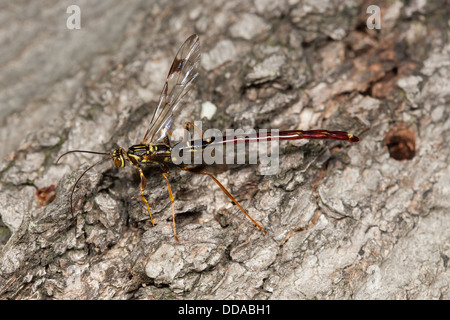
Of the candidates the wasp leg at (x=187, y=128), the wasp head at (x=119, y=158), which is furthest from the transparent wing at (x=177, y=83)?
the wasp head at (x=119, y=158)

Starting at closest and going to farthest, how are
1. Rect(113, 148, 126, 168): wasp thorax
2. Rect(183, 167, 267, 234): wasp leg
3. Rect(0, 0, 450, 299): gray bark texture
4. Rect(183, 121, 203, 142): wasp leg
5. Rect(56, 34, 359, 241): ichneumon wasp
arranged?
1. Rect(0, 0, 450, 299): gray bark texture
2. Rect(183, 167, 267, 234): wasp leg
3. Rect(56, 34, 359, 241): ichneumon wasp
4. Rect(113, 148, 126, 168): wasp thorax
5. Rect(183, 121, 203, 142): wasp leg

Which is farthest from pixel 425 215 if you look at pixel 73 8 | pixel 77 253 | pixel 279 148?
pixel 73 8

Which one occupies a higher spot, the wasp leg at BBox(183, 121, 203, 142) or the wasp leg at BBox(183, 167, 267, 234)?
the wasp leg at BBox(183, 121, 203, 142)

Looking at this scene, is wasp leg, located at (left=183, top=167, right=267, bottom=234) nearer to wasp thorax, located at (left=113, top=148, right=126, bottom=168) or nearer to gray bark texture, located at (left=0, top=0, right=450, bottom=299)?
gray bark texture, located at (left=0, top=0, right=450, bottom=299)

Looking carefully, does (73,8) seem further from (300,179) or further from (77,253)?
(300,179)

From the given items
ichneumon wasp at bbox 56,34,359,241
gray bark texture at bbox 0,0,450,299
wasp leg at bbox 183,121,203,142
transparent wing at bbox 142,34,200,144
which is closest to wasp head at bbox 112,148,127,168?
ichneumon wasp at bbox 56,34,359,241

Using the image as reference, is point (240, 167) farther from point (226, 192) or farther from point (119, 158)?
point (119, 158)

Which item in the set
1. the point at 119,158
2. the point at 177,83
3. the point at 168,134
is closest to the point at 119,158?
the point at 119,158

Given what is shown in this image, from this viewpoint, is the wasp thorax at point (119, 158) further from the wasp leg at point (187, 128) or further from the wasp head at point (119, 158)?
the wasp leg at point (187, 128)
